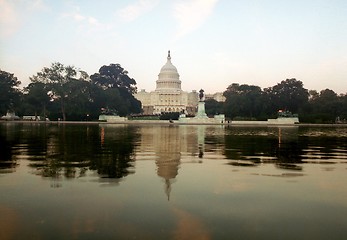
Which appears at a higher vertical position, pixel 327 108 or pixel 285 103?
pixel 285 103

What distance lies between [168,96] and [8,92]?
8579cm

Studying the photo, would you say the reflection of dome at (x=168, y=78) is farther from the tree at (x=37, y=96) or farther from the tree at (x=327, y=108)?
the tree at (x=37, y=96)

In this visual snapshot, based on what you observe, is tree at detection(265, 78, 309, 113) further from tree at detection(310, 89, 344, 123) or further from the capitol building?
the capitol building

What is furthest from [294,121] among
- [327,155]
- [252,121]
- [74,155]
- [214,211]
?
[214,211]

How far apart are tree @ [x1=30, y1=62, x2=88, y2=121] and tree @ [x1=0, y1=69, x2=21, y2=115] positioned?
618cm

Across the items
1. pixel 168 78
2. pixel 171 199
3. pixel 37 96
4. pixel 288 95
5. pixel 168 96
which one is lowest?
pixel 171 199

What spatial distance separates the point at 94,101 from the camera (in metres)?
93.6

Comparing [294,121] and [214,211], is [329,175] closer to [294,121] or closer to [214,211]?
[214,211]

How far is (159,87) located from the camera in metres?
165

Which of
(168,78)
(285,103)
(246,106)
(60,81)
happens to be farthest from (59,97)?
(168,78)

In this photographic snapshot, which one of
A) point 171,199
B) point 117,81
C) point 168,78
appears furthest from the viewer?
point 168,78

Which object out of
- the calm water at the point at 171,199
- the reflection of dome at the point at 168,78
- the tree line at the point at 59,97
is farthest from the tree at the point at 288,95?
the calm water at the point at 171,199

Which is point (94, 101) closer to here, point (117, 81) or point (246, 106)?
point (117, 81)

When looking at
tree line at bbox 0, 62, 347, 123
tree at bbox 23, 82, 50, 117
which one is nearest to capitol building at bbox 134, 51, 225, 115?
tree line at bbox 0, 62, 347, 123
